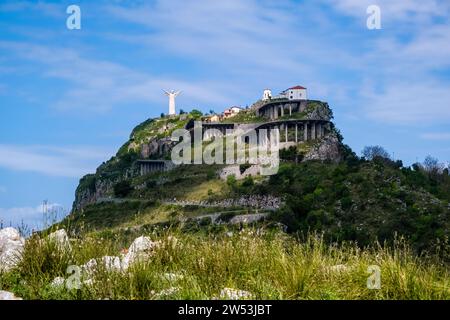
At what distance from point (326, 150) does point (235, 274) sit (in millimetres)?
88496

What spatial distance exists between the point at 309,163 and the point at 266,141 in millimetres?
9529

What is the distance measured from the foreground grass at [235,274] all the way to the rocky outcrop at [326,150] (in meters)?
84.4

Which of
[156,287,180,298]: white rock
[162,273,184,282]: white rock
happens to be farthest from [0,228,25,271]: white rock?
[156,287,180,298]: white rock

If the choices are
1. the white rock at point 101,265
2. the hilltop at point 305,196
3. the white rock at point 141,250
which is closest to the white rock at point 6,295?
the white rock at point 101,265

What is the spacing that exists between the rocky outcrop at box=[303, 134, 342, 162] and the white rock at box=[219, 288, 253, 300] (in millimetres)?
85729

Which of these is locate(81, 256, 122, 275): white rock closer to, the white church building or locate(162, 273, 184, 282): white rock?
locate(162, 273, 184, 282): white rock

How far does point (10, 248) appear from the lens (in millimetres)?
10734

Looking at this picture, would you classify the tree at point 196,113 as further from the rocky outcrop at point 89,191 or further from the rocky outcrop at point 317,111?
the rocky outcrop at point 317,111

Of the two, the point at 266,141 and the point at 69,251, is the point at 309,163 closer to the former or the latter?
the point at 266,141

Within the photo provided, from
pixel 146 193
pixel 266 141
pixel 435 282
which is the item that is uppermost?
pixel 266 141

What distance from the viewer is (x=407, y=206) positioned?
7106cm

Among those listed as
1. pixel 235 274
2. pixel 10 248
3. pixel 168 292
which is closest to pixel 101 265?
pixel 168 292

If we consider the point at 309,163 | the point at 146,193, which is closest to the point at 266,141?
the point at 309,163

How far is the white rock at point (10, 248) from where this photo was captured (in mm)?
9613
